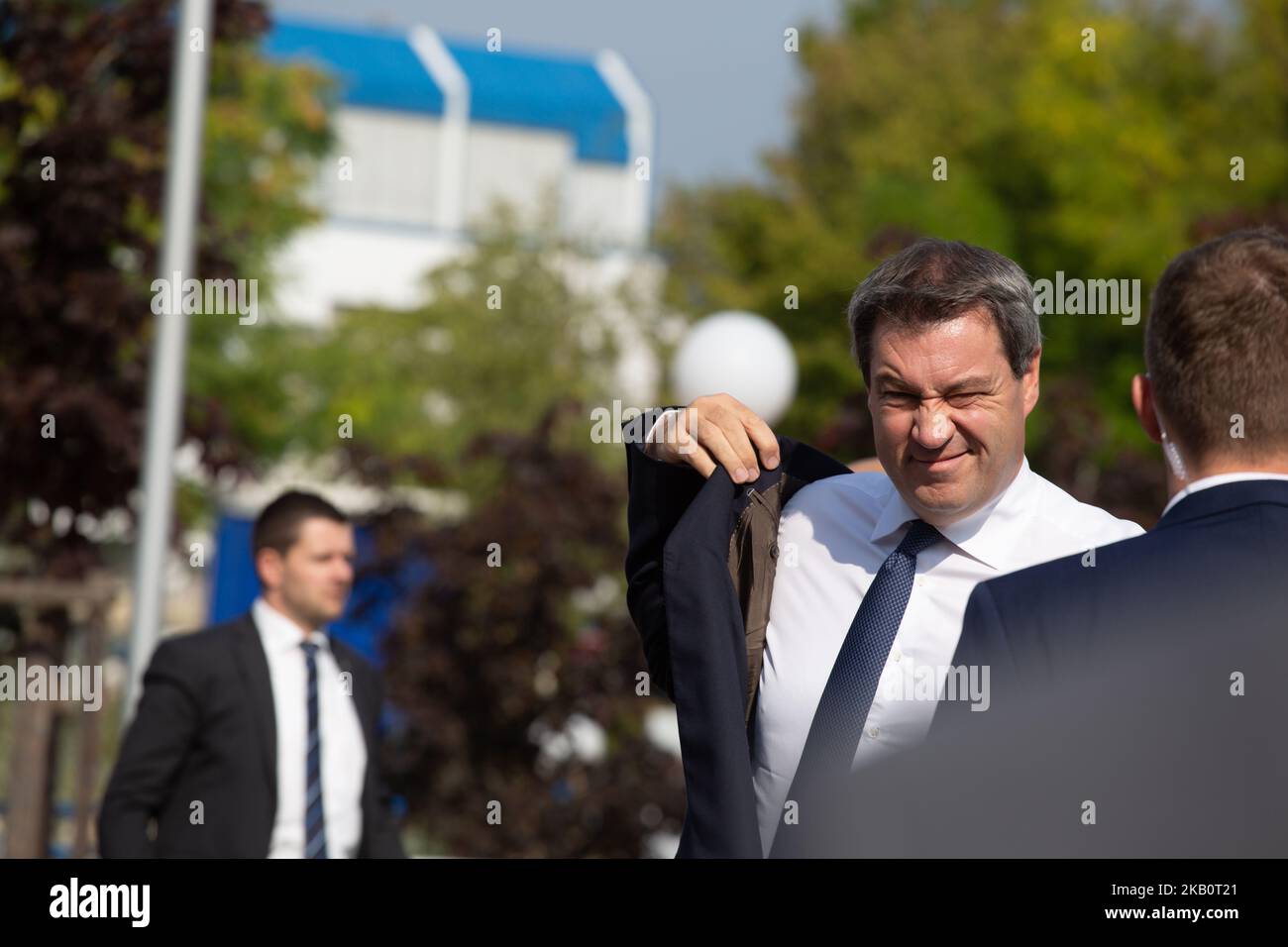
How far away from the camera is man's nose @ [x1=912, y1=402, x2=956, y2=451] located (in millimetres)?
2566

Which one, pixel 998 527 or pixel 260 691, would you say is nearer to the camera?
pixel 998 527

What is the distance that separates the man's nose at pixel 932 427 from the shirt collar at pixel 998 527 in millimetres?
175

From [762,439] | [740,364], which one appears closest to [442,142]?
[740,364]

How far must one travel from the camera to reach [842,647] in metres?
2.66

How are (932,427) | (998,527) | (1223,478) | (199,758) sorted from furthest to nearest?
(199,758) → (998,527) → (932,427) → (1223,478)

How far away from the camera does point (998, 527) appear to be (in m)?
2.70

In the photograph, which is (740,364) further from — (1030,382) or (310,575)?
(1030,382)

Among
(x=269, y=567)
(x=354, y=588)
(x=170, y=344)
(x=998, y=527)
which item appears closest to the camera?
(x=998, y=527)

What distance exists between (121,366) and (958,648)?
6.40 meters

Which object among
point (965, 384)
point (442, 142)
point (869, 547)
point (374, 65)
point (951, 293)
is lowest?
point (869, 547)

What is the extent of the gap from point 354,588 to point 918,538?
20.1 ft

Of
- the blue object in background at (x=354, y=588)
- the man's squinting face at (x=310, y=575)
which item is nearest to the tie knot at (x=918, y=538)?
the man's squinting face at (x=310, y=575)

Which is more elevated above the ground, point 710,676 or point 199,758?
point 710,676
